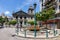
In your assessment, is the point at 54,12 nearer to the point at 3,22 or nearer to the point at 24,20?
the point at 24,20

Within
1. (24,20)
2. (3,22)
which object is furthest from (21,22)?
(3,22)

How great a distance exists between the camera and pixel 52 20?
171 ft

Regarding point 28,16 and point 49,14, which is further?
point 28,16

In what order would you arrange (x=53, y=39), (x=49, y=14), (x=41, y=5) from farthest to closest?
(x=41, y=5), (x=49, y=14), (x=53, y=39)

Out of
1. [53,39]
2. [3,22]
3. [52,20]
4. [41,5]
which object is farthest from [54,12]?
[3,22]

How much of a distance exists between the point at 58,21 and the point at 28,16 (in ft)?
130

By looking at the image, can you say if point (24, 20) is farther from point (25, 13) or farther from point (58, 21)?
point (58, 21)

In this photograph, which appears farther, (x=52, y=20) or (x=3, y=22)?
(x=3, y=22)

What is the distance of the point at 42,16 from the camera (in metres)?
51.3

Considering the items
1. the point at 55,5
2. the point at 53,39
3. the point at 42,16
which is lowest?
the point at 53,39

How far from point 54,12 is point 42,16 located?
468 cm

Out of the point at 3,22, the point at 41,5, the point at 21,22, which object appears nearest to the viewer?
the point at 41,5

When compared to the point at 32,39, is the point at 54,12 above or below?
above

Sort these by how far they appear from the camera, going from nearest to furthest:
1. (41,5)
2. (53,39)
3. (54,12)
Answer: (53,39)
(54,12)
(41,5)
